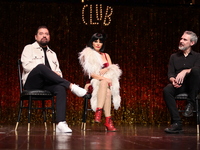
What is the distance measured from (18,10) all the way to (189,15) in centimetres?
289

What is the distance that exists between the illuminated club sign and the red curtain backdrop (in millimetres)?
49

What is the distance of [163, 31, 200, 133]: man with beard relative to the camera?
4.12 metres

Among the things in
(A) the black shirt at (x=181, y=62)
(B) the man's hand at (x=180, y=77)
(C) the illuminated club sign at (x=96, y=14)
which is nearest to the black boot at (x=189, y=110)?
(B) the man's hand at (x=180, y=77)

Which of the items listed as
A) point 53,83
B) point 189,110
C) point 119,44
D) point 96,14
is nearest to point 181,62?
point 189,110

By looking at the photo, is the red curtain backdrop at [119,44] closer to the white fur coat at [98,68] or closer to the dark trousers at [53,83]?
the white fur coat at [98,68]

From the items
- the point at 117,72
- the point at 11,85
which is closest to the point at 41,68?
the point at 117,72

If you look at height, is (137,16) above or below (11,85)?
above

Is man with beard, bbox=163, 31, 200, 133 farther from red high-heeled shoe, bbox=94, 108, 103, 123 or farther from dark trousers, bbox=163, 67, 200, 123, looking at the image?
red high-heeled shoe, bbox=94, 108, 103, 123

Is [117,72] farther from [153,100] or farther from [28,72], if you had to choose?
[153,100]

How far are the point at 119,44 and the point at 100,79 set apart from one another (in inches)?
102

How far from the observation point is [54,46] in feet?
22.0

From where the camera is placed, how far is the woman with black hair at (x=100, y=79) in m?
4.30

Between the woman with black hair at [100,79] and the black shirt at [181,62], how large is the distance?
1.93ft

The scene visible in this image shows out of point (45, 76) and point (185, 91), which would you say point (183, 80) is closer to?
point (185, 91)
